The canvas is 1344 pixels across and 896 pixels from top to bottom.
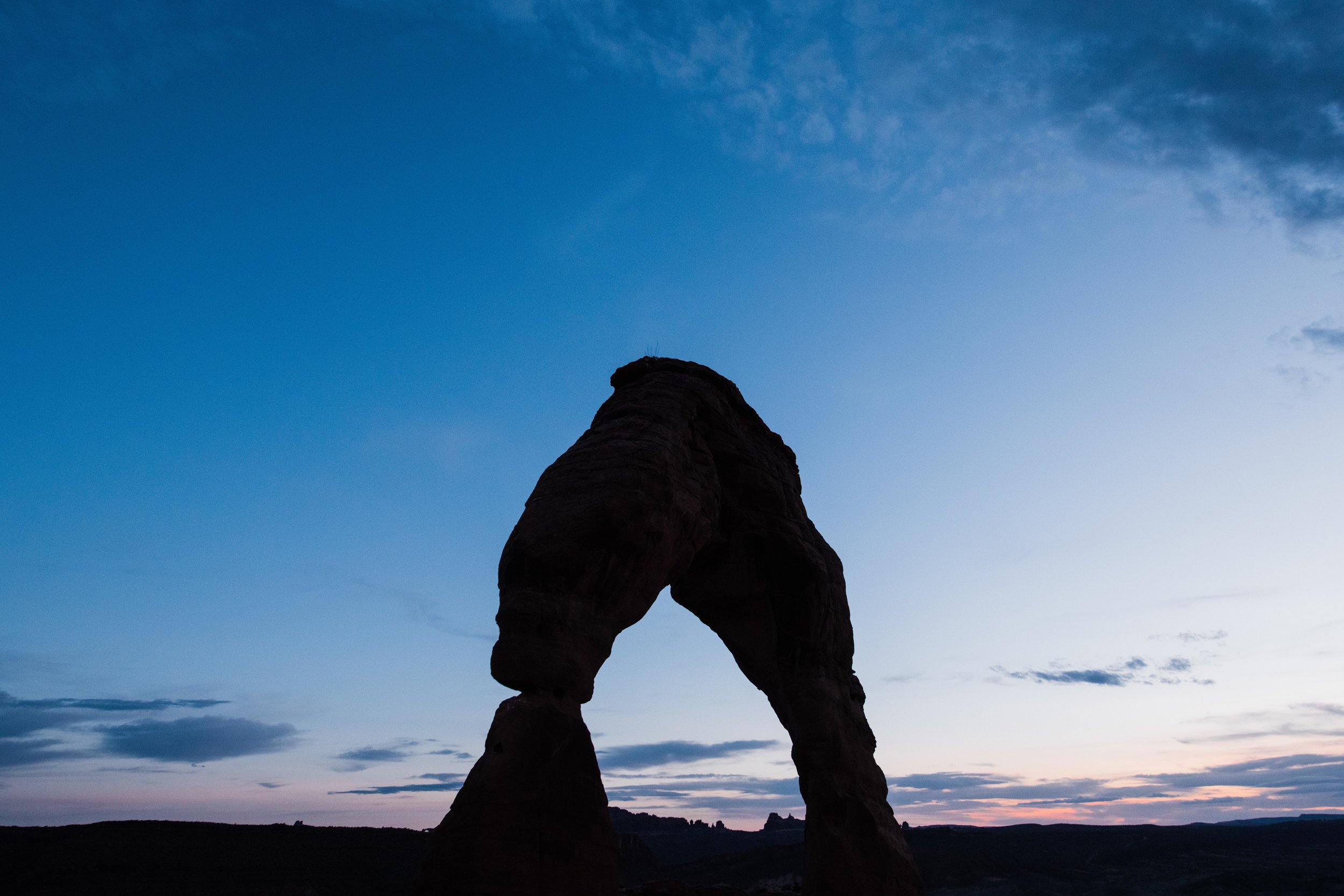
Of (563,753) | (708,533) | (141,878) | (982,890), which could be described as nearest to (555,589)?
(563,753)

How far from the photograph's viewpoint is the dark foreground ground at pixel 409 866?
24328mm

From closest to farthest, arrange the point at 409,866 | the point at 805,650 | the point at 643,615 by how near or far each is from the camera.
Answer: the point at 643,615, the point at 805,650, the point at 409,866

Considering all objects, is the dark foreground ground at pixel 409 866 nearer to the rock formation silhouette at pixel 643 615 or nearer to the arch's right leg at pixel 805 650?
the arch's right leg at pixel 805 650

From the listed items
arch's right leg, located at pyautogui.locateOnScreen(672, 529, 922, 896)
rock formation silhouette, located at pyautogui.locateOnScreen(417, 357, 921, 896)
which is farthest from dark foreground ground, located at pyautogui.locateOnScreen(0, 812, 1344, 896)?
rock formation silhouette, located at pyautogui.locateOnScreen(417, 357, 921, 896)

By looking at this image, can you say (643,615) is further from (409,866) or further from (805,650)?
(409,866)

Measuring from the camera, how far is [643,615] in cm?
1038

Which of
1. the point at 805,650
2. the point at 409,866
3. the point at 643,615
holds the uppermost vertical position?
the point at 805,650

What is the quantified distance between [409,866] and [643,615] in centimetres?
2388

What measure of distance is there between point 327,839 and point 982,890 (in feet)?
74.6

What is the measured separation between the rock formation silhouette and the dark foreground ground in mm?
2860

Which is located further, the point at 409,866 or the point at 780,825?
the point at 780,825

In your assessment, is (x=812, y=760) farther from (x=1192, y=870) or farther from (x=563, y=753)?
(x=1192, y=870)

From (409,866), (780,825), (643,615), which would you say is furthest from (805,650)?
(780,825)

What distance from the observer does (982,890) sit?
32250 mm
